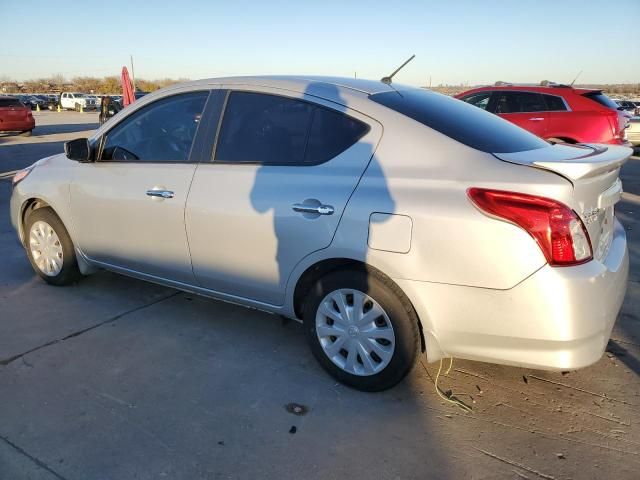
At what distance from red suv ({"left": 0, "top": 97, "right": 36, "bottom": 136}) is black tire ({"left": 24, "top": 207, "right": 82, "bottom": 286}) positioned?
60.8 feet

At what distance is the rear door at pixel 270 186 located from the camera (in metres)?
2.75

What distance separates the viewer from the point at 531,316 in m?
2.27

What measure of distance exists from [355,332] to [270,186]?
0.96 m

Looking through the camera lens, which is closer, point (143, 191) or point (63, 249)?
point (143, 191)

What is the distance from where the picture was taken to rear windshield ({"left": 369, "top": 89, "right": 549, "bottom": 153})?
2676 mm

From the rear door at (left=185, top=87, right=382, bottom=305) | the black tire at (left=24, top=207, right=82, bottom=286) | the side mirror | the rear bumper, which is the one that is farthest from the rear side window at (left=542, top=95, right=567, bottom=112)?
the black tire at (left=24, top=207, right=82, bottom=286)

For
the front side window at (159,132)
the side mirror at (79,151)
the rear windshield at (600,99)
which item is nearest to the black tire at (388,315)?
the front side window at (159,132)

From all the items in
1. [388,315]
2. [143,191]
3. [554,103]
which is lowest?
[388,315]

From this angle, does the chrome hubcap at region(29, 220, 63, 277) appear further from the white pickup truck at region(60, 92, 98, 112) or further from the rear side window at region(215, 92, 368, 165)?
the white pickup truck at region(60, 92, 98, 112)

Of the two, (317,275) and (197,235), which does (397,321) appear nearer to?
(317,275)

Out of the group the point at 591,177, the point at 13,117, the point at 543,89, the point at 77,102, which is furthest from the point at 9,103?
the point at 77,102

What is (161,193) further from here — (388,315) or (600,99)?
(600,99)

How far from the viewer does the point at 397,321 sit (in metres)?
2.61

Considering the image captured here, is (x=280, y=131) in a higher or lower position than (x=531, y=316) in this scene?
higher
